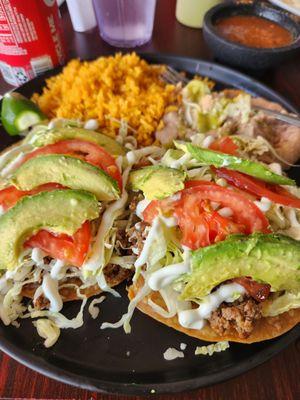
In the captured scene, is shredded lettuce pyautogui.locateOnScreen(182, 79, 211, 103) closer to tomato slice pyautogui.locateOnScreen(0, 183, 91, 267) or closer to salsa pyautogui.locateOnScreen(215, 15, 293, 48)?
salsa pyautogui.locateOnScreen(215, 15, 293, 48)

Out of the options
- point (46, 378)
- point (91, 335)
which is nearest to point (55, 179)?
point (91, 335)

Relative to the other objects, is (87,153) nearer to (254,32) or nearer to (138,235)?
(138,235)

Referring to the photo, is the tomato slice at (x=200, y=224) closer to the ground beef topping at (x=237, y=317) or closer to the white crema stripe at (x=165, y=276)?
the white crema stripe at (x=165, y=276)

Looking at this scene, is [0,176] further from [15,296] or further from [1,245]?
[15,296]

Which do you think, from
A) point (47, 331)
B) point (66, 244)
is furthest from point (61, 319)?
point (66, 244)

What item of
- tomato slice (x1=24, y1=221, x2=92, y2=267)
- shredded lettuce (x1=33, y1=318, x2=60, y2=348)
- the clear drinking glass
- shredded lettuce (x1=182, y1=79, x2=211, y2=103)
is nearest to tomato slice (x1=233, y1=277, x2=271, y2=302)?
tomato slice (x1=24, y1=221, x2=92, y2=267)

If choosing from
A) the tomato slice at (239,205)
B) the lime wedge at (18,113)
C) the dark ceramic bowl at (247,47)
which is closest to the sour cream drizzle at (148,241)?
the tomato slice at (239,205)
